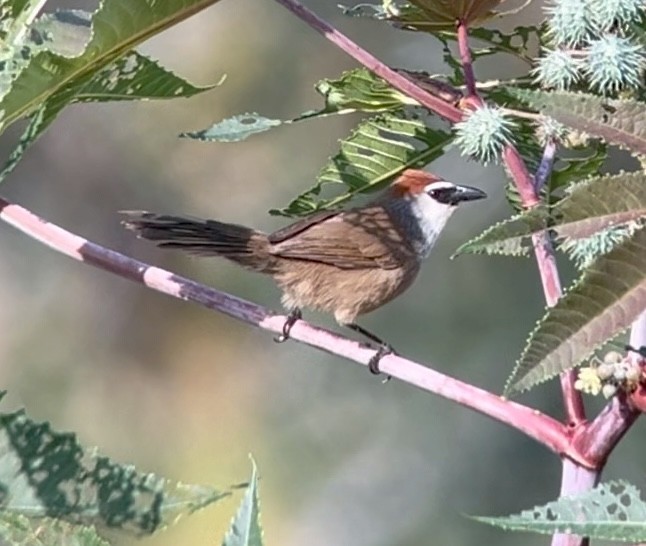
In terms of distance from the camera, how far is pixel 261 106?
672cm

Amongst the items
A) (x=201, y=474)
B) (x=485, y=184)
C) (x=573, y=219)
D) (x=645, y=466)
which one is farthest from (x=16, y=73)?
(x=201, y=474)

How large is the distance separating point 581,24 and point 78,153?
6429 millimetres

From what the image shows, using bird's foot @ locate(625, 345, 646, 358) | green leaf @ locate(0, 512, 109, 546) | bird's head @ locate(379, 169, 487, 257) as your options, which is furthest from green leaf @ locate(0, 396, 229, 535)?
bird's head @ locate(379, 169, 487, 257)

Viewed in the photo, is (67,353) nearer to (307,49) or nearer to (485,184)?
(307,49)

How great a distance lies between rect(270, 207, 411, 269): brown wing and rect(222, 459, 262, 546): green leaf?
184 cm

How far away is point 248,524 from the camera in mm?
850

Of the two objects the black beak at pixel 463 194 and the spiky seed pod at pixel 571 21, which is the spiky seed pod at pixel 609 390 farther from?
the black beak at pixel 463 194

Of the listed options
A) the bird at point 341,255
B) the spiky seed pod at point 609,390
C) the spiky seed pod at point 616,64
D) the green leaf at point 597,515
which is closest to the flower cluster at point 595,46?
the spiky seed pod at point 616,64

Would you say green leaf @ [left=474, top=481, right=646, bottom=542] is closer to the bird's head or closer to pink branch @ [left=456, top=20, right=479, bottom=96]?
pink branch @ [left=456, top=20, right=479, bottom=96]

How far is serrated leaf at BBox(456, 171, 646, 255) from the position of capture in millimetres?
917

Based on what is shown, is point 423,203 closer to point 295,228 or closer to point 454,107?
point 295,228

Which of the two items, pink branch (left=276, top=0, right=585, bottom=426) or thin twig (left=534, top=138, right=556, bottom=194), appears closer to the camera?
pink branch (left=276, top=0, right=585, bottom=426)

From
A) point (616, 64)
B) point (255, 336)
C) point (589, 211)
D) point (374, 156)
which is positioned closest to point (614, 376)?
point (589, 211)

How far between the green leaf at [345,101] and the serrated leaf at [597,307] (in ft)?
1.58
